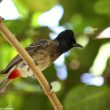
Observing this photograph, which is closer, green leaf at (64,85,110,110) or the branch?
the branch

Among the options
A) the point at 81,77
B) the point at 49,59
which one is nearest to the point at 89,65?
the point at 81,77

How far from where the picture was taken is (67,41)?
10.3ft

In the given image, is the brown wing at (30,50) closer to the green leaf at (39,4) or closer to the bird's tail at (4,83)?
the bird's tail at (4,83)

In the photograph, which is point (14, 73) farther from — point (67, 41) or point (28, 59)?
point (28, 59)

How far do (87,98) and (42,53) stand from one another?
24.2 inches

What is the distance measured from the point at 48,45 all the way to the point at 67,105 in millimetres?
742

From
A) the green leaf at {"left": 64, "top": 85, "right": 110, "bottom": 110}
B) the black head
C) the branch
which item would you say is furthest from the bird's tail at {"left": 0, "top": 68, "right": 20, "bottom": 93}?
the branch

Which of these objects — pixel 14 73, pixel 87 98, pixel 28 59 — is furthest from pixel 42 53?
pixel 28 59

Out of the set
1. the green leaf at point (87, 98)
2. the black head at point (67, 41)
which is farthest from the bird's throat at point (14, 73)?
the black head at point (67, 41)

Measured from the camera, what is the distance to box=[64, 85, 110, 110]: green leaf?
2.51 metres

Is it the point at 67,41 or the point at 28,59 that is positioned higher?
the point at 28,59

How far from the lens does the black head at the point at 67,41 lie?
304cm

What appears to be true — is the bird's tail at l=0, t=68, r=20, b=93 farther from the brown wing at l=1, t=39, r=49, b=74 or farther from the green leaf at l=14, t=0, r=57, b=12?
the green leaf at l=14, t=0, r=57, b=12

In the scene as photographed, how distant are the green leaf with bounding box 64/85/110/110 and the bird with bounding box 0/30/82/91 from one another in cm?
32
